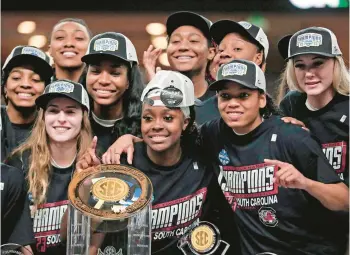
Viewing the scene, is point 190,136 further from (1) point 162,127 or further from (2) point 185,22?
(2) point 185,22

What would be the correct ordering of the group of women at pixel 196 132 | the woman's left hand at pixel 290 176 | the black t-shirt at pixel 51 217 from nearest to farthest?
the woman's left hand at pixel 290 176 < the group of women at pixel 196 132 < the black t-shirt at pixel 51 217

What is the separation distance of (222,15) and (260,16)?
0.57ft

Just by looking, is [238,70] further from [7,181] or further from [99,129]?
[7,181]

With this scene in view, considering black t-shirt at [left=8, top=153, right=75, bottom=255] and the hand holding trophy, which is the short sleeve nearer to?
the hand holding trophy

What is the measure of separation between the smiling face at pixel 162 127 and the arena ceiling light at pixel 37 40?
60 centimetres

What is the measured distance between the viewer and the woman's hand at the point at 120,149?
2.77 metres

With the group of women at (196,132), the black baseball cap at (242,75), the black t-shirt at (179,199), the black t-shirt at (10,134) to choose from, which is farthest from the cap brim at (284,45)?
the black t-shirt at (10,134)

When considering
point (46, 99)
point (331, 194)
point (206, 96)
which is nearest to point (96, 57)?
point (46, 99)

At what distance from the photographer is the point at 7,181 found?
9.16 feet

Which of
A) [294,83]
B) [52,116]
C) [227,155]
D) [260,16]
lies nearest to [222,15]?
[260,16]

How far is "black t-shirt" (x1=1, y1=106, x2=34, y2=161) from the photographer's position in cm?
288

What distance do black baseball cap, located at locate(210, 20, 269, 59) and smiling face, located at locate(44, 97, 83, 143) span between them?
2.31 feet

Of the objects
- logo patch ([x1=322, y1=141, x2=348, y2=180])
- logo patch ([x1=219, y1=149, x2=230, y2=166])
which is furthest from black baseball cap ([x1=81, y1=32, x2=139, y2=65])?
logo patch ([x1=322, y1=141, x2=348, y2=180])

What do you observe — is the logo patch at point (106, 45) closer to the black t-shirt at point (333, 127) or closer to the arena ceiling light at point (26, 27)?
the arena ceiling light at point (26, 27)
